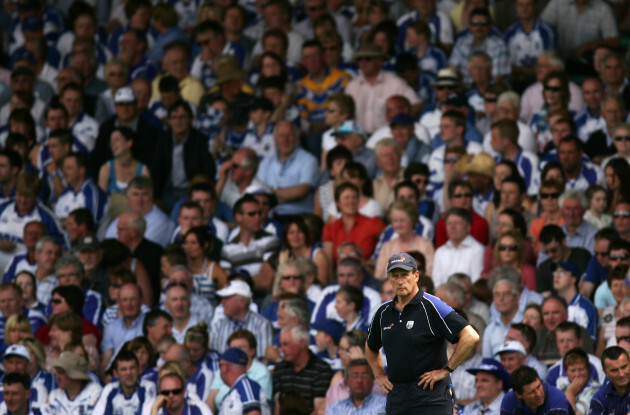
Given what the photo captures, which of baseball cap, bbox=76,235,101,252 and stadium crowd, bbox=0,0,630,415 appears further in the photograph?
baseball cap, bbox=76,235,101,252

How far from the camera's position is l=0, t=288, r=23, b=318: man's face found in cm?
1514

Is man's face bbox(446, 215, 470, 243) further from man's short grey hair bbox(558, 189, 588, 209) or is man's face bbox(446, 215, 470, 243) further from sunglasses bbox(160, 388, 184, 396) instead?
sunglasses bbox(160, 388, 184, 396)

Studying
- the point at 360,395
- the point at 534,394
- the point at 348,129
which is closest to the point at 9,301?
the point at 348,129

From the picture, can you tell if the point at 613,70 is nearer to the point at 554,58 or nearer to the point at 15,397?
the point at 554,58

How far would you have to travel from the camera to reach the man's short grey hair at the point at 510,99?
627 inches

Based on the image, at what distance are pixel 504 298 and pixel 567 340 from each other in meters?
0.87

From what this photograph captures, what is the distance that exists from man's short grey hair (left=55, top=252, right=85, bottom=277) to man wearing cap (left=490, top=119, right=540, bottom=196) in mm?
4492

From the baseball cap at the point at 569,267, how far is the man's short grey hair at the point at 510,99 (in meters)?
2.59

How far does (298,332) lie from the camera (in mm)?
13320

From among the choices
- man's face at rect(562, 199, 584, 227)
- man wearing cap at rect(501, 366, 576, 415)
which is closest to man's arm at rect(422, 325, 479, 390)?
man wearing cap at rect(501, 366, 576, 415)

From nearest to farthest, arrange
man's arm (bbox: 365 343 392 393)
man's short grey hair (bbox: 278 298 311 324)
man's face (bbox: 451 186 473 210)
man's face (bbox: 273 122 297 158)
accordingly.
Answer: man's arm (bbox: 365 343 392 393)
man's short grey hair (bbox: 278 298 311 324)
man's face (bbox: 451 186 473 210)
man's face (bbox: 273 122 297 158)

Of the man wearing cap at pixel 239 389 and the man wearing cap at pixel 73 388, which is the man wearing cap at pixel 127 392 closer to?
the man wearing cap at pixel 73 388

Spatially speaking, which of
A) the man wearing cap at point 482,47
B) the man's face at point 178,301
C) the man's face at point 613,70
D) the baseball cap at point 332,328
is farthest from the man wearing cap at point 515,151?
the man's face at point 178,301

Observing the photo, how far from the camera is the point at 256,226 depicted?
15.6 meters
